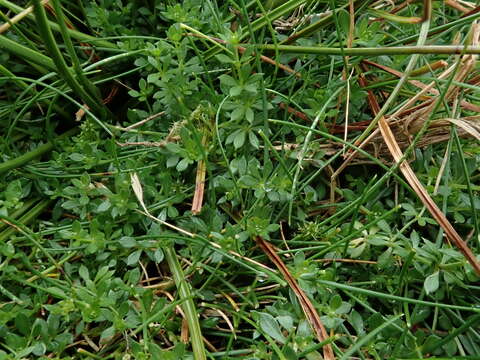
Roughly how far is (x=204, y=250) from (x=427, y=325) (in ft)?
1.44

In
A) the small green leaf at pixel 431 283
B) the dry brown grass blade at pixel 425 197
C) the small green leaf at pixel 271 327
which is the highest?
the dry brown grass blade at pixel 425 197

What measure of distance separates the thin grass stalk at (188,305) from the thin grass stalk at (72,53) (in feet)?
1.41

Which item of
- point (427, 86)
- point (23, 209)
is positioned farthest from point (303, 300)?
point (23, 209)

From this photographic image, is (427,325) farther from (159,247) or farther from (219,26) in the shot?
(219,26)

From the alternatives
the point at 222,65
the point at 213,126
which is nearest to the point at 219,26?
the point at 222,65

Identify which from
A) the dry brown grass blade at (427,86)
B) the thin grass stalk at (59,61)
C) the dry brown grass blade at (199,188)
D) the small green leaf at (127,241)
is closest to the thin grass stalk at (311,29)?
the dry brown grass blade at (427,86)

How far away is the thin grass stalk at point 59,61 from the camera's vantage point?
3.23 feet

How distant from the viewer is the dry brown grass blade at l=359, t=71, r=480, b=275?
0.92 m

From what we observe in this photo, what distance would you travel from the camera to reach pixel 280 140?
1.19m

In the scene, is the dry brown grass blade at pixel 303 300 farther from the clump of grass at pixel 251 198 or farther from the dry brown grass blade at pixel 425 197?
the dry brown grass blade at pixel 425 197

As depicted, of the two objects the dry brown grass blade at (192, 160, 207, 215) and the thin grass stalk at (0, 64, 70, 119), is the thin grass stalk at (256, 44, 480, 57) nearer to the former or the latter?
the dry brown grass blade at (192, 160, 207, 215)

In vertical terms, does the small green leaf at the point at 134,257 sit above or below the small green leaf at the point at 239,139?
below

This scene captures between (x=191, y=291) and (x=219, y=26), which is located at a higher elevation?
(x=219, y=26)

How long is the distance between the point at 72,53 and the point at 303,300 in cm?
69
